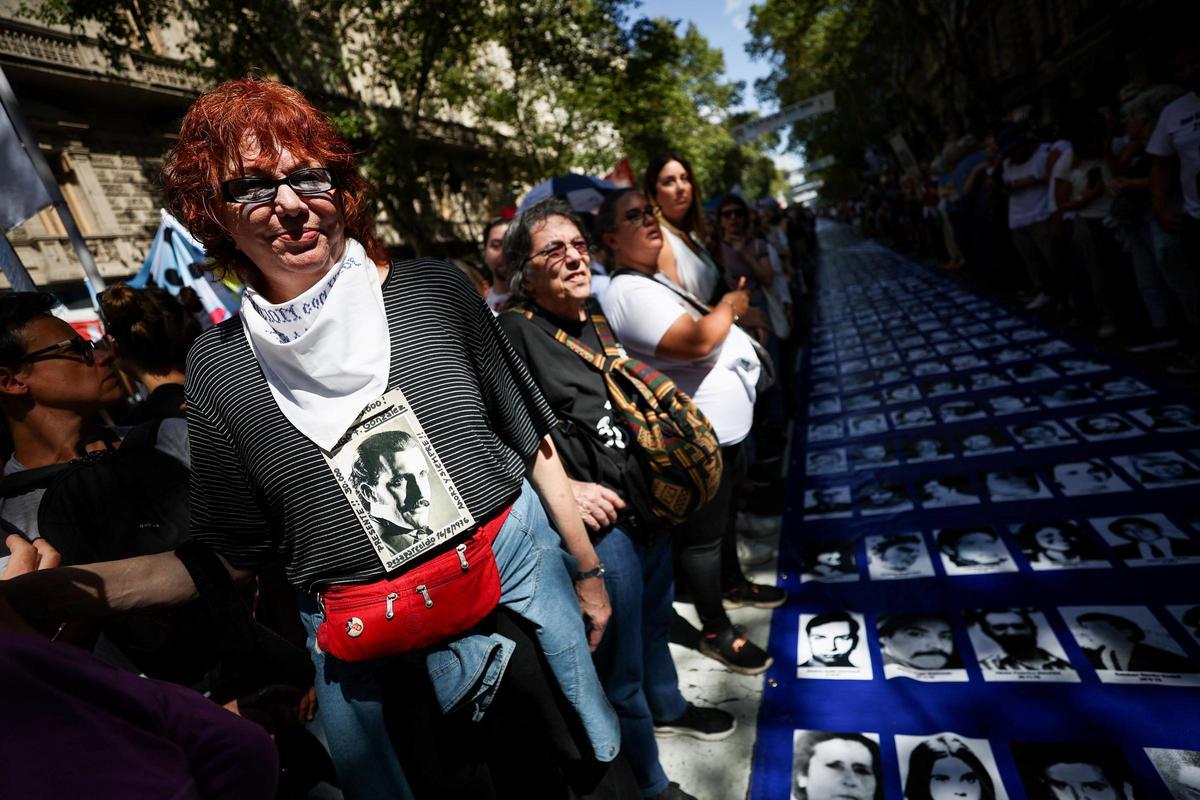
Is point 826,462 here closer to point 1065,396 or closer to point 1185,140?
point 1065,396

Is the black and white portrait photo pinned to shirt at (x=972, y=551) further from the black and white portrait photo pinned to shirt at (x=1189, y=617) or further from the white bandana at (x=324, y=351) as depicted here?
the white bandana at (x=324, y=351)

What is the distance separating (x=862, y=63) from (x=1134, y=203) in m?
27.2

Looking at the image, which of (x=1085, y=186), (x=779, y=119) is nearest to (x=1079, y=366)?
(x=1085, y=186)

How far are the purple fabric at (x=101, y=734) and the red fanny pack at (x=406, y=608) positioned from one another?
0.34 meters

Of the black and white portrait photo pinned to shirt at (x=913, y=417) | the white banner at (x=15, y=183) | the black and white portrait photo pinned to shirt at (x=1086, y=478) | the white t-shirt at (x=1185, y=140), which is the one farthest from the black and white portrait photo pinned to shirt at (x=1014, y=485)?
the white banner at (x=15, y=183)

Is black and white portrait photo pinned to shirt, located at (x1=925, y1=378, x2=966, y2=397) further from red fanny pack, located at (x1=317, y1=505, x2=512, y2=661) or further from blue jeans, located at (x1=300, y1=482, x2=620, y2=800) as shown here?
red fanny pack, located at (x1=317, y1=505, x2=512, y2=661)

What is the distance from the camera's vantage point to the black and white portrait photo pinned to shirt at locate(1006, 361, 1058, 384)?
15.0 ft

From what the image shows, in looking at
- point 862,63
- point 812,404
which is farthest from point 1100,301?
point 862,63

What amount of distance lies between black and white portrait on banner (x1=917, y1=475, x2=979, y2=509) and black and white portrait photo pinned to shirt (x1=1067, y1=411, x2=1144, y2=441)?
2.64 ft

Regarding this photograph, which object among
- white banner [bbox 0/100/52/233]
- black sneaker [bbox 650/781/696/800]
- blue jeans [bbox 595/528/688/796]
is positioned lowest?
black sneaker [bbox 650/781/696/800]

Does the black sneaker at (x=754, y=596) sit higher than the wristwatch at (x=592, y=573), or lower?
lower

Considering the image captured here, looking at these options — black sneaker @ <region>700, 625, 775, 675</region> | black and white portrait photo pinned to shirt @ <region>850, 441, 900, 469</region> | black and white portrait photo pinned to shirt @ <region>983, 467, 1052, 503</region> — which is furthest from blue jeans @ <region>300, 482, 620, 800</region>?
black and white portrait photo pinned to shirt @ <region>850, 441, 900, 469</region>

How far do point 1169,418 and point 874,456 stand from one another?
1591 mm

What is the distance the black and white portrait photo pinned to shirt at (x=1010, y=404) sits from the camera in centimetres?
413
